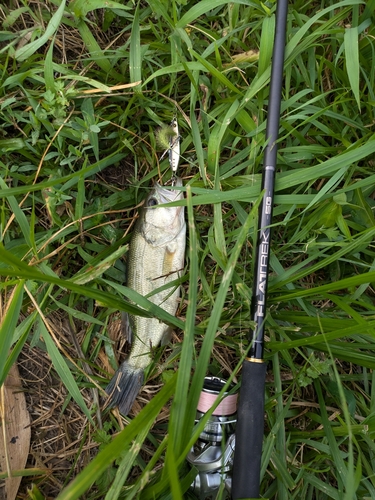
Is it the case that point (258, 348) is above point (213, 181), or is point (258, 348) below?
below

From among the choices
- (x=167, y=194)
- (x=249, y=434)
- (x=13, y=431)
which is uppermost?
(x=167, y=194)

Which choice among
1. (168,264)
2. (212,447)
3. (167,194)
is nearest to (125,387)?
(212,447)

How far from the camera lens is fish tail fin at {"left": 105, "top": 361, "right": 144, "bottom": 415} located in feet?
6.86

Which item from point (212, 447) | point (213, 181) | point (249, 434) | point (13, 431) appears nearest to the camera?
point (249, 434)

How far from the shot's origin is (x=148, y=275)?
2.13 m

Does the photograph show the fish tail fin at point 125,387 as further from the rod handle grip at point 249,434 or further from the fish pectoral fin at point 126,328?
the rod handle grip at point 249,434

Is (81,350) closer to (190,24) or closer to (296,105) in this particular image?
(296,105)

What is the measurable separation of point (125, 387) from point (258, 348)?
859 mm

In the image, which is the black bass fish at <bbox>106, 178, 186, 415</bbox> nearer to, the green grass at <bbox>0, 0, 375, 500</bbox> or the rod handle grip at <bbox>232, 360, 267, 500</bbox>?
the green grass at <bbox>0, 0, 375, 500</bbox>

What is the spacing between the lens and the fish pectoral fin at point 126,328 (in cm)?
216

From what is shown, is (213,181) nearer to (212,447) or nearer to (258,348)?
(258,348)

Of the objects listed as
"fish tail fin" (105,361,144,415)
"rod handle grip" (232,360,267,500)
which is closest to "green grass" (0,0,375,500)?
"fish tail fin" (105,361,144,415)

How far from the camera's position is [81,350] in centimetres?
218

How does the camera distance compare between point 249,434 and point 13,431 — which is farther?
point 13,431
